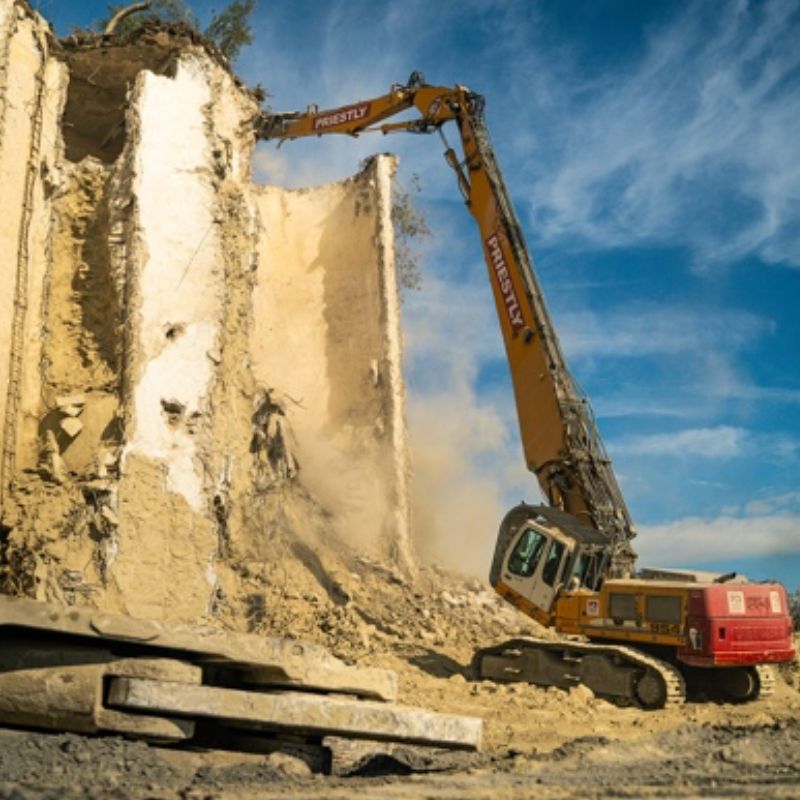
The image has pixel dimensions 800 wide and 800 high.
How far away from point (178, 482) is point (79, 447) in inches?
50.7

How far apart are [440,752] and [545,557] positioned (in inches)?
206

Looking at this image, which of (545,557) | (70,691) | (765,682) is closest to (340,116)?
(545,557)

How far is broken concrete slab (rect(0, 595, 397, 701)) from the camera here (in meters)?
5.33

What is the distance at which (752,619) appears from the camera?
11.1 m

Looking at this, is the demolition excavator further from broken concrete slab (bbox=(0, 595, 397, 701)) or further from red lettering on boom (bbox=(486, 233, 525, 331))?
broken concrete slab (bbox=(0, 595, 397, 701))

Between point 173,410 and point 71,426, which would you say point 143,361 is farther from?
point 71,426

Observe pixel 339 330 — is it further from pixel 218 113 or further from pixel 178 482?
pixel 178 482

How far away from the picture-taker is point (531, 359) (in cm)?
1277

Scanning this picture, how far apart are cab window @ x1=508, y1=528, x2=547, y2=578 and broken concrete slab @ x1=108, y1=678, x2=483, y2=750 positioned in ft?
18.5

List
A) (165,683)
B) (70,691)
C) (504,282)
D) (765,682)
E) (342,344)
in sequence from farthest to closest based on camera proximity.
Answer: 1. (342,344)
2. (504,282)
3. (765,682)
4. (165,683)
5. (70,691)

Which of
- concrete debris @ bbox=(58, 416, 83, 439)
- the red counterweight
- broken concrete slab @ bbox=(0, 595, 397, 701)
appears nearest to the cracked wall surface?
concrete debris @ bbox=(58, 416, 83, 439)

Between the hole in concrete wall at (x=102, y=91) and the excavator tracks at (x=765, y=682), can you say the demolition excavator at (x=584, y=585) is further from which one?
the hole in concrete wall at (x=102, y=91)

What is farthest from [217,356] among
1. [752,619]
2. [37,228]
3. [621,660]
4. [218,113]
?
[752,619]

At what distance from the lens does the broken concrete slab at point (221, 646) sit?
5.33m
